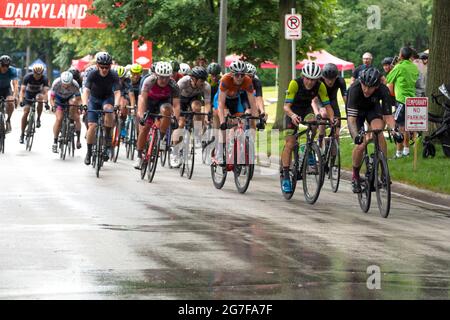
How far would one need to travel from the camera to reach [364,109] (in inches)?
621

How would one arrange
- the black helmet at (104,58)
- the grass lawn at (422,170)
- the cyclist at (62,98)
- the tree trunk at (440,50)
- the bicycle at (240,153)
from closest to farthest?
the bicycle at (240,153)
the grass lawn at (422,170)
the black helmet at (104,58)
the tree trunk at (440,50)
the cyclist at (62,98)

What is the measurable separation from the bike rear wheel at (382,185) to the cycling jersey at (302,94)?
2.08 metres

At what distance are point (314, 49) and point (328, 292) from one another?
30715 mm

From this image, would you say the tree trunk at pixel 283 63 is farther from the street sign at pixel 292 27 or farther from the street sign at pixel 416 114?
the street sign at pixel 416 114

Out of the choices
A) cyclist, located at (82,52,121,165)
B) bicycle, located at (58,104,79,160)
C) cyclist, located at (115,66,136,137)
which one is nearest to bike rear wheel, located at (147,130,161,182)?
cyclist, located at (82,52,121,165)

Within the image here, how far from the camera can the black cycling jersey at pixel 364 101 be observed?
15547 millimetres

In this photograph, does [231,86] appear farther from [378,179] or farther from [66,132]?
[66,132]

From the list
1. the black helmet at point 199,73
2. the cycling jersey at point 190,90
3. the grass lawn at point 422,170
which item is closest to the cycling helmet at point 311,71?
the grass lawn at point 422,170

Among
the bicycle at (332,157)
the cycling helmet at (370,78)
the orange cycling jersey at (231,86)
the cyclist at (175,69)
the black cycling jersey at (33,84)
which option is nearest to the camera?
the cycling helmet at (370,78)

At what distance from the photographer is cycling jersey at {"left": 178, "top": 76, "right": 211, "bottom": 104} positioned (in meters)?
22.5

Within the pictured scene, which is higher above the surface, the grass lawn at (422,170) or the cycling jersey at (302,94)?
the cycling jersey at (302,94)

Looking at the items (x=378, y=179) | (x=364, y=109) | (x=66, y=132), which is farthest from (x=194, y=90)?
(x=378, y=179)

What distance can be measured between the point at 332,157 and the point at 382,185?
9.76 ft

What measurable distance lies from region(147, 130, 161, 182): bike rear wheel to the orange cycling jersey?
1.42 metres
